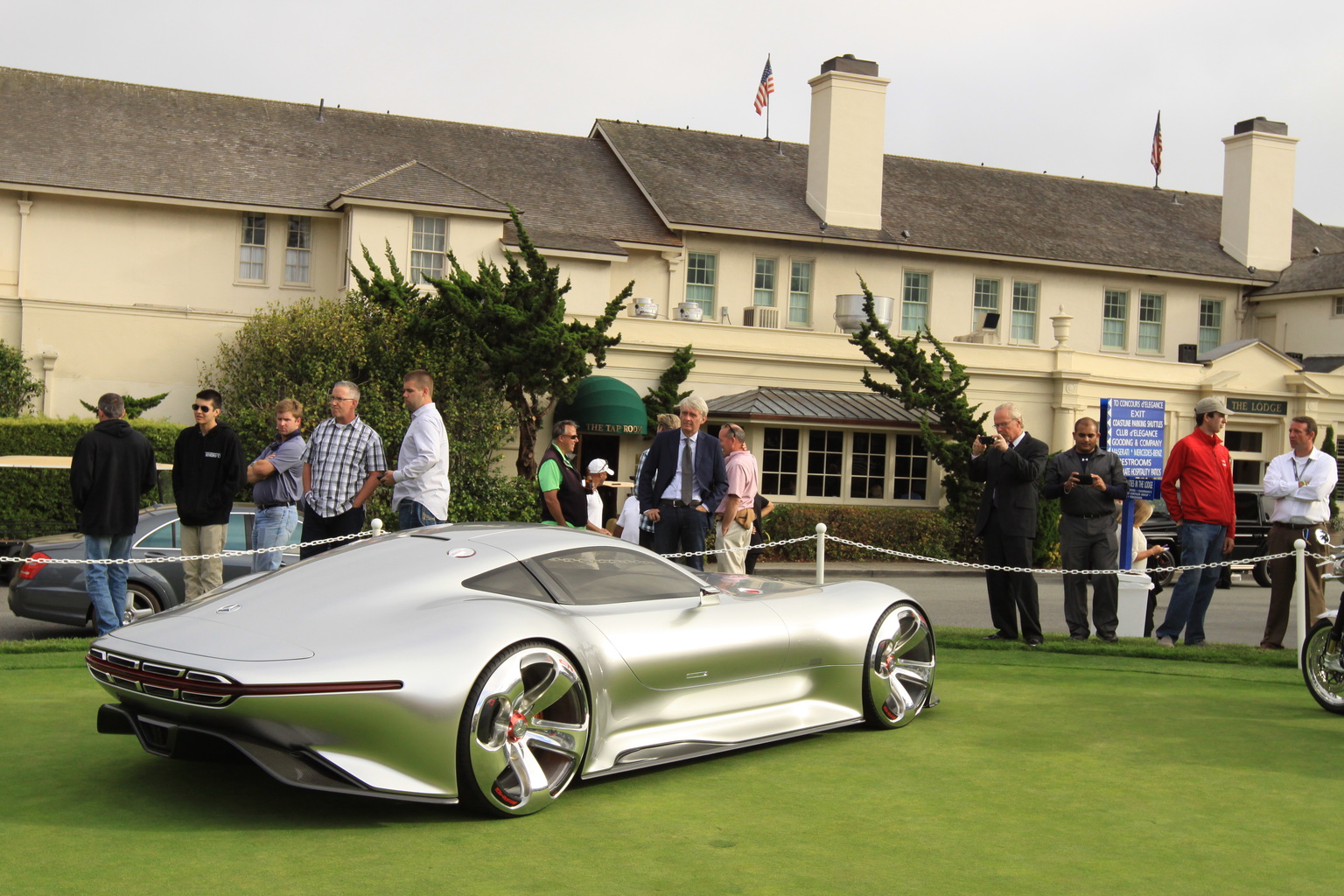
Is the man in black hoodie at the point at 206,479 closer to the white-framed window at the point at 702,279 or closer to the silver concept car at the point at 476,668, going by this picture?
the silver concept car at the point at 476,668

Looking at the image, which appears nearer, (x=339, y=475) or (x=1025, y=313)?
(x=339, y=475)

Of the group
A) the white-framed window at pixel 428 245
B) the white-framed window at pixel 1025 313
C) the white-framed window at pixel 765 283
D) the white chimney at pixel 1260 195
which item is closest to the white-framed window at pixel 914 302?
the white-framed window at pixel 1025 313

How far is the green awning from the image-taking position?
25.1 m

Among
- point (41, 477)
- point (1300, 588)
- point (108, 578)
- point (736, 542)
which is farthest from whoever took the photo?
point (41, 477)

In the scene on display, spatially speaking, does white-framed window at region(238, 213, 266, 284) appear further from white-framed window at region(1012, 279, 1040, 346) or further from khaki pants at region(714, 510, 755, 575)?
white-framed window at region(1012, 279, 1040, 346)

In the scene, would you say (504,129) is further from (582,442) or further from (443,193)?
(582,442)

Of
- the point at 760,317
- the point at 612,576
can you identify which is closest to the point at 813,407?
the point at 760,317

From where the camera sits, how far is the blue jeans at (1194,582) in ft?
35.5

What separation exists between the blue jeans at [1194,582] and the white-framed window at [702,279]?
19885mm

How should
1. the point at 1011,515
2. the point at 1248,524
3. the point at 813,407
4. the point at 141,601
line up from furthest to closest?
1. the point at 813,407
2. the point at 1248,524
3. the point at 141,601
4. the point at 1011,515

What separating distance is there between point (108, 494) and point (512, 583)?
5340 millimetres

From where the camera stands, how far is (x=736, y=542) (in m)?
12.6

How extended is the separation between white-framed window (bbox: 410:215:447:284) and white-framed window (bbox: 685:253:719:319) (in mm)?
6064

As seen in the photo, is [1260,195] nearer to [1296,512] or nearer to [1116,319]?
[1116,319]
